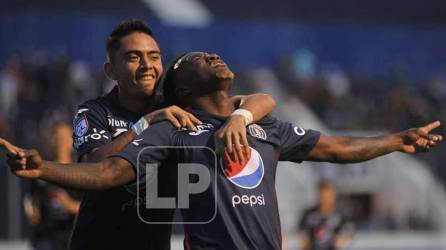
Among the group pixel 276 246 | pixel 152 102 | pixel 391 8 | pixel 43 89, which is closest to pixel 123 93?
pixel 152 102

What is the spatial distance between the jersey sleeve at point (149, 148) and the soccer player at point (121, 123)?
0.61m

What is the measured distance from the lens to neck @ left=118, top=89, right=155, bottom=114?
566 cm

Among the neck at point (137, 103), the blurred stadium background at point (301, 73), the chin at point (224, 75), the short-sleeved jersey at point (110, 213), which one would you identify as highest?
the blurred stadium background at point (301, 73)

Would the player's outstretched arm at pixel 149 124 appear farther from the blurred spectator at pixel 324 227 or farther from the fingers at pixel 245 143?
the blurred spectator at pixel 324 227

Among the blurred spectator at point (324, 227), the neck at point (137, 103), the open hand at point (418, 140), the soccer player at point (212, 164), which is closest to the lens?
the soccer player at point (212, 164)

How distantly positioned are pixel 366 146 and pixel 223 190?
3.57 ft

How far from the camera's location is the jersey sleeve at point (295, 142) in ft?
16.5

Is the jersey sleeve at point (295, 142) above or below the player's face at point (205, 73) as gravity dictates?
below

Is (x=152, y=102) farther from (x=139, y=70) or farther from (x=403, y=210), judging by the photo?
(x=403, y=210)

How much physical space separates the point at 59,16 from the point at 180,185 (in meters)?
14.0

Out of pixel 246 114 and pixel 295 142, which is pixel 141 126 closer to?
pixel 246 114

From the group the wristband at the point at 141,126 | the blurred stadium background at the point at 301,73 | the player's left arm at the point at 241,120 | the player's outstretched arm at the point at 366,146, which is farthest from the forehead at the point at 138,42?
the blurred stadium background at the point at 301,73

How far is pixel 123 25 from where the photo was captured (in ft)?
18.7

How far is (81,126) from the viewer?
5430 mm
